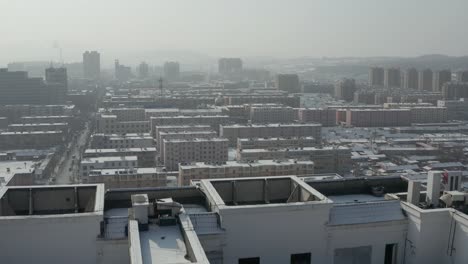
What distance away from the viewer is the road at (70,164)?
44.4ft

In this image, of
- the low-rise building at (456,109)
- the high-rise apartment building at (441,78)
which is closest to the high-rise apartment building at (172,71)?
the high-rise apartment building at (441,78)

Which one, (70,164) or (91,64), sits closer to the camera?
(70,164)

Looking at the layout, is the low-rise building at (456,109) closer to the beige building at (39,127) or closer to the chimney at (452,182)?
the beige building at (39,127)

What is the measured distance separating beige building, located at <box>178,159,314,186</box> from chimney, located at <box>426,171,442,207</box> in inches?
369

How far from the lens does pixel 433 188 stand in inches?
72.4

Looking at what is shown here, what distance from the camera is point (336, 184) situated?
2131 mm

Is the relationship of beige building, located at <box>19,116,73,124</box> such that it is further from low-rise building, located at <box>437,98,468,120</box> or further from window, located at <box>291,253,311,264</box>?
window, located at <box>291,253,311,264</box>

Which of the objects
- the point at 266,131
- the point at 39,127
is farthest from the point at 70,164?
the point at 266,131

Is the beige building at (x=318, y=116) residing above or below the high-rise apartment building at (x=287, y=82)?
below

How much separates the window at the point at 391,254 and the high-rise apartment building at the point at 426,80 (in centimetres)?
4055

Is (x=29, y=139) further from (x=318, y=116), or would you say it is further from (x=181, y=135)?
(x=318, y=116)

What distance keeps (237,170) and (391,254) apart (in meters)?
9.59

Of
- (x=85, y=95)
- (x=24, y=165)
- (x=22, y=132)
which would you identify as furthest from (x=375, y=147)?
(x=85, y=95)

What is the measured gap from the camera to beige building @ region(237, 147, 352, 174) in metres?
13.8
